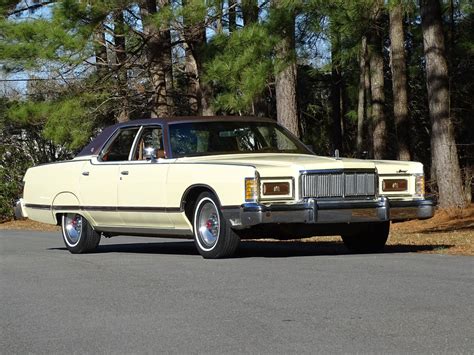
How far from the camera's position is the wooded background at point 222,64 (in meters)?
20.2

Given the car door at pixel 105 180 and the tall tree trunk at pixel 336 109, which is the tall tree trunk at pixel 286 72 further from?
the tall tree trunk at pixel 336 109

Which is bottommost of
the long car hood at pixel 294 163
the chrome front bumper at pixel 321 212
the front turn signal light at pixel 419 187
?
the chrome front bumper at pixel 321 212

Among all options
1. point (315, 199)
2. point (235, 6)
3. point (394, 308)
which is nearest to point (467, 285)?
point (394, 308)

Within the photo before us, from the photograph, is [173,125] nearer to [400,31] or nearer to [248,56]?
[248,56]

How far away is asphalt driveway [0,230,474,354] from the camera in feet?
20.3

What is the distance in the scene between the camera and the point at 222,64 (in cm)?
2100

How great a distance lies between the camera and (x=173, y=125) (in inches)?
489

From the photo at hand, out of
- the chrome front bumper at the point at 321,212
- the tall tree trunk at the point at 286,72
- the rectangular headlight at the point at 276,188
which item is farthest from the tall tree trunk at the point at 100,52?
the chrome front bumper at the point at 321,212

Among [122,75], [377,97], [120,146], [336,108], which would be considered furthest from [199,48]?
[336,108]

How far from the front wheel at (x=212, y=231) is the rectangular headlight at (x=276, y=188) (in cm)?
59

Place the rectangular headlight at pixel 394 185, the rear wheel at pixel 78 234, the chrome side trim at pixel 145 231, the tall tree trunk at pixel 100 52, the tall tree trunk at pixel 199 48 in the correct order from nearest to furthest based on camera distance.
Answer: the rectangular headlight at pixel 394 185, the chrome side trim at pixel 145 231, the rear wheel at pixel 78 234, the tall tree trunk at pixel 199 48, the tall tree trunk at pixel 100 52

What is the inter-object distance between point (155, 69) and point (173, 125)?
13.7m

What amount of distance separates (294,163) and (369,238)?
1.74m

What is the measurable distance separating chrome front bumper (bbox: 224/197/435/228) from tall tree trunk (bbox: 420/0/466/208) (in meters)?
9.58
